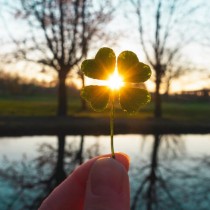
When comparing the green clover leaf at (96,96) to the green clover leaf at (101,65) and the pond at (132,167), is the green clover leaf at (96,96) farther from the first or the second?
the pond at (132,167)

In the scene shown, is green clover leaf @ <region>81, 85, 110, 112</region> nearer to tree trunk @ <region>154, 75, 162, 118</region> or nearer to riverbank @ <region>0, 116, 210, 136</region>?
riverbank @ <region>0, 116, 210, 136</region>

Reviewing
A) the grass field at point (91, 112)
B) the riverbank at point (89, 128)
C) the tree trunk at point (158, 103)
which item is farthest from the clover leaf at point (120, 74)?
the tree trunk at point (158, 103)

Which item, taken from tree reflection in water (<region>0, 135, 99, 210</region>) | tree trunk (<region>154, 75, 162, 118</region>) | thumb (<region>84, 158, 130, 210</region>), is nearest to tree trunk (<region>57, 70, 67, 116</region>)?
tree trunk (<region>154, 75, 162, 118</region>)

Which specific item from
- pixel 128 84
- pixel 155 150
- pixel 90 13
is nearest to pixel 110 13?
pixel 90 13

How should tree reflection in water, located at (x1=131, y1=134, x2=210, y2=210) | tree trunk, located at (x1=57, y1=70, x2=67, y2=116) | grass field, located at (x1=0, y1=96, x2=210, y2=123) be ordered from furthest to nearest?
grass field, located at (x1=0, y1=96, x2=210, y2=123), tree trunk, located at (x1=57, y1=70, x2=67, y2=116), tree reflection in water, located at (x1=131, y1=134, x2=210, y2=210)

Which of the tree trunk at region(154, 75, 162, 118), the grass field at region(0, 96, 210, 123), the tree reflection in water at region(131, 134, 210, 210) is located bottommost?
the tree reflection in water at region(131, 134, 210, 210)

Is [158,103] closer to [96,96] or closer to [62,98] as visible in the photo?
[62,98]
